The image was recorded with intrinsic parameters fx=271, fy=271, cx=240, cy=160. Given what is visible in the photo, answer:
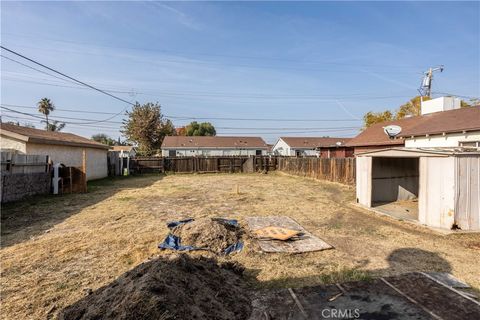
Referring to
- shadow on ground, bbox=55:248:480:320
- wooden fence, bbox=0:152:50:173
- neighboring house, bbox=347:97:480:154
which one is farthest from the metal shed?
wooden fence, bbox=0:152:50:173

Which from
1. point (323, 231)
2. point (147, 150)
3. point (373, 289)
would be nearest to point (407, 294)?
point (373, 289)

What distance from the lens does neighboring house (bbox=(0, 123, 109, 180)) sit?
1160cm

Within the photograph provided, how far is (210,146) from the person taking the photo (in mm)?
39375

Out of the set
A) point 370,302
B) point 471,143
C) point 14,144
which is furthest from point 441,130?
point 14,144

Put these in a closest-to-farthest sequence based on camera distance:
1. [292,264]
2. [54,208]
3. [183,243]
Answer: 1. [292,264]
2. [183,243]
3. [54,208]

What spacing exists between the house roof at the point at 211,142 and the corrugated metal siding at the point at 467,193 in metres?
33.7

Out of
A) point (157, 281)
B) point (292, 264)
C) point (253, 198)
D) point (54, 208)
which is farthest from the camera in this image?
point (253, 198)

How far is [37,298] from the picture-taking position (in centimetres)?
362

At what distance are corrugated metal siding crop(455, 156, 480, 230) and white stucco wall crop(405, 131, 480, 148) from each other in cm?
565

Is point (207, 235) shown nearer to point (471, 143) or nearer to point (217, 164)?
point (471, 143)

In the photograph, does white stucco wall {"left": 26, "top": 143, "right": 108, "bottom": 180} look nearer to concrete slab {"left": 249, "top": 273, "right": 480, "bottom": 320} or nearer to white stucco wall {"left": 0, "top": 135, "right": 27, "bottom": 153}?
white stucco wall {"left": 0, "top": 135, "right": 27, "bottom": 153}

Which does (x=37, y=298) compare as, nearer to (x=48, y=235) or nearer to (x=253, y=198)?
(x=48, y=235)

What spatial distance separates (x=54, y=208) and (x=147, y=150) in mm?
28122

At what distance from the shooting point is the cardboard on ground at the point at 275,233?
19.6ft
